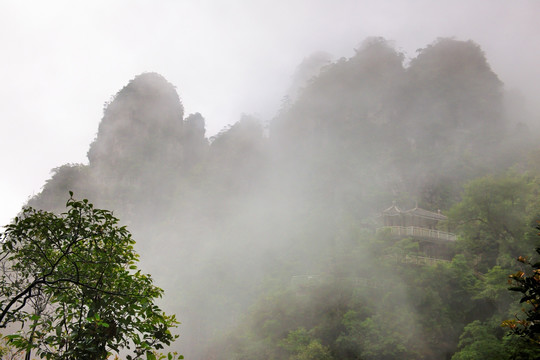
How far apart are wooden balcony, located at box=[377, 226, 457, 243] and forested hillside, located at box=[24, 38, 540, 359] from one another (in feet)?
2.03

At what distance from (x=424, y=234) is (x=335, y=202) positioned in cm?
1036

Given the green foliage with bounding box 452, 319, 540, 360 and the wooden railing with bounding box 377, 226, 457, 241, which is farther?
the wooden railing with bounding box 377, 226, 457, 241

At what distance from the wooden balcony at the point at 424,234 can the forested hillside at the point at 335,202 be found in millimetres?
619

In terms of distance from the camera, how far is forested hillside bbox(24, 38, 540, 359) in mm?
17609

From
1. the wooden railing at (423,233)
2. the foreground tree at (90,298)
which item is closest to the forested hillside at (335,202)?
the wooden railing at (423,233)

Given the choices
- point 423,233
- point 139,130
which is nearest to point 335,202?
point 423,233

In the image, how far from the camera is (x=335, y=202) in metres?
32.7

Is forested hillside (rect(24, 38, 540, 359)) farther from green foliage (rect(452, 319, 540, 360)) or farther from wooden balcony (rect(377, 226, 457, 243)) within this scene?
wooden balcony (rect(377, 226, 457, 243))

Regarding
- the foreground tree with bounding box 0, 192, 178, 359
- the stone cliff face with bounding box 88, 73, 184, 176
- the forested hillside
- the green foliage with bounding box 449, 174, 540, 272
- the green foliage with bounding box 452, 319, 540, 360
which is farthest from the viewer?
the stone cliff face with bounding box 88, 73, 184, 176

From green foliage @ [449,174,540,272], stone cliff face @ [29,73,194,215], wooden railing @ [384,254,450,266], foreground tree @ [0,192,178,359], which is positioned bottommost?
foreground tree @ [0,192,178,359]

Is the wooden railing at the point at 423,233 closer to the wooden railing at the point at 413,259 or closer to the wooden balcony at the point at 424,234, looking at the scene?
the wooden balcony at the point at 424,234

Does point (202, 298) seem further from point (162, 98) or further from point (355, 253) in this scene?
point (162, 98)

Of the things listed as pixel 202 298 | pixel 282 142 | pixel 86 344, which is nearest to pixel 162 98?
pixel 282 142

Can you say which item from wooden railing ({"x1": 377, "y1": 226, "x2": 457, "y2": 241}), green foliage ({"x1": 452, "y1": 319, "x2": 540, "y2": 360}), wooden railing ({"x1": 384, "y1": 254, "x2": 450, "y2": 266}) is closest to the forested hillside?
green foliage ({"x1": 452, "y1": 319, "x2": 540, "y2": 360})
